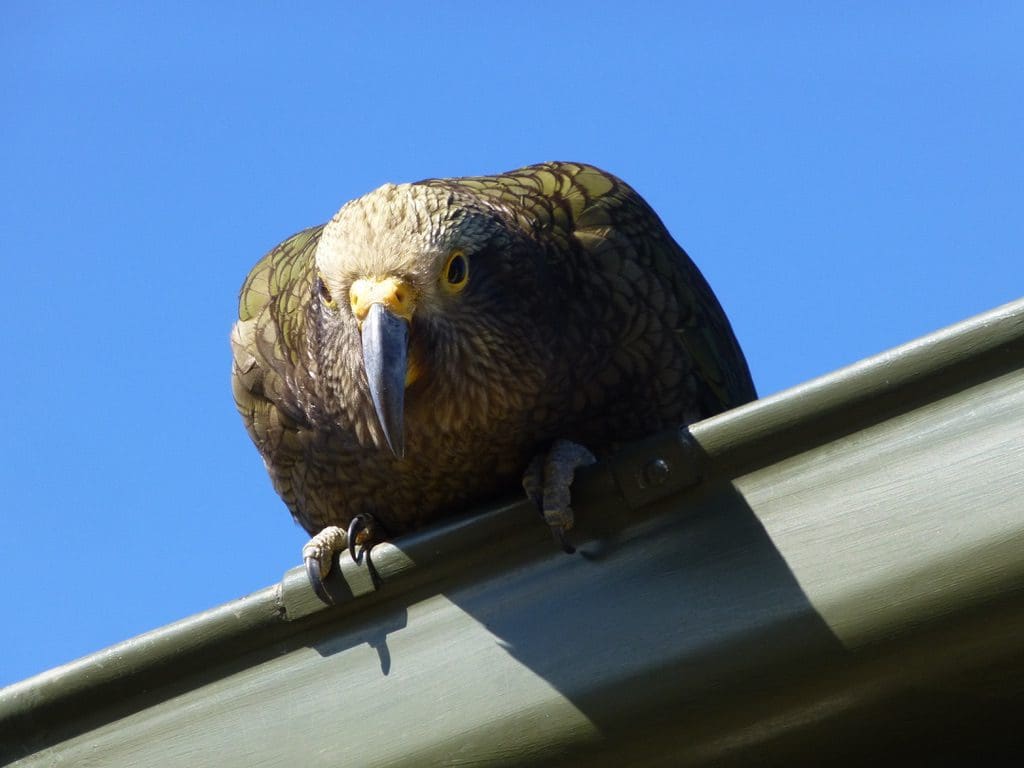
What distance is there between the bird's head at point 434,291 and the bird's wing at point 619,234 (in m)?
0.17

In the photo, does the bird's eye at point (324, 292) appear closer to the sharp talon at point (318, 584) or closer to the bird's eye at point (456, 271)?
the bird's eye at point (456, 271)

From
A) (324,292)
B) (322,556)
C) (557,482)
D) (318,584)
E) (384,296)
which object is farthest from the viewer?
(324,292)

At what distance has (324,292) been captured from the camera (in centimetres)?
271

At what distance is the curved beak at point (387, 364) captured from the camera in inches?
93.0

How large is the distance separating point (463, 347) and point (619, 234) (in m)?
0.56

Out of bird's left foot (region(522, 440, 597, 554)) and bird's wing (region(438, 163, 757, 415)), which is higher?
bird's wing (region(438, 163, 757, 415))

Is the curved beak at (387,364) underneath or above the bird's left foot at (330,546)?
above

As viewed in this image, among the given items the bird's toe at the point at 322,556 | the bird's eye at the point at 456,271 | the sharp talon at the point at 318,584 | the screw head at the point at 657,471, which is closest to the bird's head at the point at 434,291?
the bird's eye at the point at 456,271

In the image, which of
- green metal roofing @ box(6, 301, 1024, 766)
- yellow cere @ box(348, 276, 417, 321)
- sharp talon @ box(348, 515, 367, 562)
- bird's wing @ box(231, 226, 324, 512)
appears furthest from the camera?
bird's wing @ box(231, 226, 324, 512)

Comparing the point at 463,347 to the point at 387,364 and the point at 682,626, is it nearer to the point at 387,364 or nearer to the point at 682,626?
the point at 387,364

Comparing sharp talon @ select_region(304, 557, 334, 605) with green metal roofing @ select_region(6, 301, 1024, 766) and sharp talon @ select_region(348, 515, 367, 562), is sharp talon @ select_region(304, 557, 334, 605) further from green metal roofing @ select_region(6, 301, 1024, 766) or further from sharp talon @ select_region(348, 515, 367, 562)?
sharp talon @ select_region(348, 515, 367, 562)

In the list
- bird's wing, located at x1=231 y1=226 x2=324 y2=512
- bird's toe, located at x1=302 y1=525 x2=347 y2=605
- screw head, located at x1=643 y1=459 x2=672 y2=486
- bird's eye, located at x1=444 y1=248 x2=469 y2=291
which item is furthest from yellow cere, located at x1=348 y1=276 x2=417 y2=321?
screw head, located at x1=643 y1=459 x2=672 y2=486

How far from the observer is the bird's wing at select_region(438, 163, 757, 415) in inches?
117

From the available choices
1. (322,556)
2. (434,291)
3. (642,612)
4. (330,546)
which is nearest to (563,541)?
(642,612)
